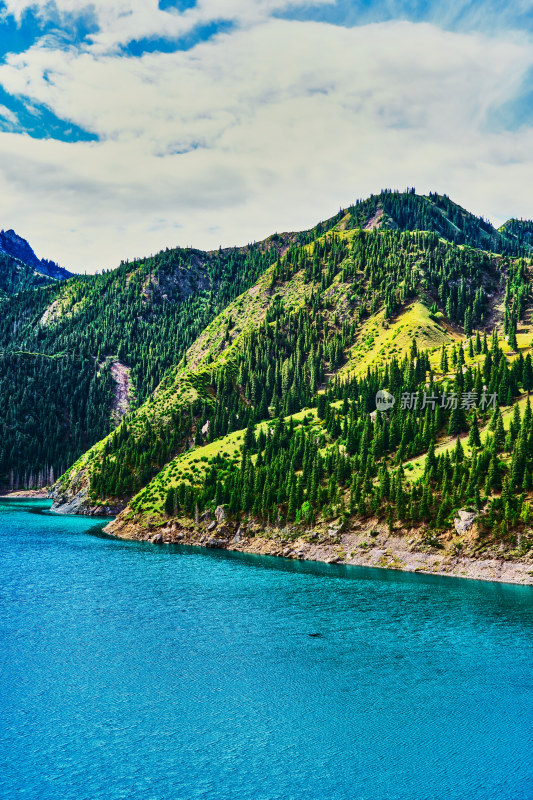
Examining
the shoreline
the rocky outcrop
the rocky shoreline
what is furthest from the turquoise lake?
the rocky outcrop

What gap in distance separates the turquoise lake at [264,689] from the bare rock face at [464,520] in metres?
11.3

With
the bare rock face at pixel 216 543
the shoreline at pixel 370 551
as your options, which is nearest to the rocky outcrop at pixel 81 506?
the shoreline at pixel 370 551

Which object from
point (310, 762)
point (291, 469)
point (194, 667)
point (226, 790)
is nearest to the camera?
point (226, 790)

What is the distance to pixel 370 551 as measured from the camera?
105 m

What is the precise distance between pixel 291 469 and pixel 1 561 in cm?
6191

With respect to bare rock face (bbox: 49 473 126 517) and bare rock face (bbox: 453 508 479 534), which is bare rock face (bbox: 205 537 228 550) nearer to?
bare rock face (bbox: 453 508 479 534)

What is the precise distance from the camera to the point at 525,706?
45.9m

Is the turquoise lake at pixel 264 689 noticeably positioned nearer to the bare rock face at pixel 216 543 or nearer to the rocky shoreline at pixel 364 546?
the rocky shoreline at pixel 364 546

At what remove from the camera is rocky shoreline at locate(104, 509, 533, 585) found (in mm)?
91062

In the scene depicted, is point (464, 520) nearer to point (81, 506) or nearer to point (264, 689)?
point (264, 689)

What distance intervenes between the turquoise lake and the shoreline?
4.38 m

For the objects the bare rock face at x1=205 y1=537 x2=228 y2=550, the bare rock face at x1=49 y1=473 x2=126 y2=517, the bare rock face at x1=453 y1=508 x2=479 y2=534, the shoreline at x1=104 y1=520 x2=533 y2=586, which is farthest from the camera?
the bare rock face at x1=49 y1=473 x2=126 y2=517

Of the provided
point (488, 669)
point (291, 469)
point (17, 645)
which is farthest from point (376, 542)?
point (17, 645)

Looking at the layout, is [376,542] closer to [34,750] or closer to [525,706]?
[525,706]
